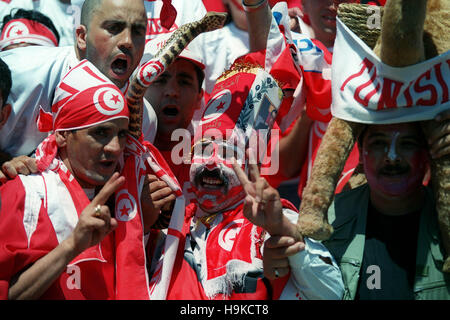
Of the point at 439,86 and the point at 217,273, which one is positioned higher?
the point at 439,86

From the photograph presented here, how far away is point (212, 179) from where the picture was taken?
11.1 ft

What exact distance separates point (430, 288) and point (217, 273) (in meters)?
0.87

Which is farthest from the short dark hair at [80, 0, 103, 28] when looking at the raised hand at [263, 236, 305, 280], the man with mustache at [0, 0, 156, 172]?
the raised hand at [263, 236, 305, 280]

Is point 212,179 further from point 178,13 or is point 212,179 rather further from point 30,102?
point 178,13

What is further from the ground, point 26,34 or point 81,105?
point 26,34

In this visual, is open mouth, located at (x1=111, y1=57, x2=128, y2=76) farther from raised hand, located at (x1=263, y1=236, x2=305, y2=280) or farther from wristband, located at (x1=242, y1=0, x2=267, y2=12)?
raised hand, located at (x1=263, y1=236, x2=305, y2=280)

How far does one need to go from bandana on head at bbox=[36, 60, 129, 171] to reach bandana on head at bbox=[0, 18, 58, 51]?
1313mm

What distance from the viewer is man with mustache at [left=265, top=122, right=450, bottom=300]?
301 centimetres

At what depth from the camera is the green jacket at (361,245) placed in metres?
2.97

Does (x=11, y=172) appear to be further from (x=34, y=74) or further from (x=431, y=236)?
(x=431, y=236)

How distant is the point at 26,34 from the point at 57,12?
72cm

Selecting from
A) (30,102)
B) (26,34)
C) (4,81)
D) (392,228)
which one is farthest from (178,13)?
(392,228)

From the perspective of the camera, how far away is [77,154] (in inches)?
128
